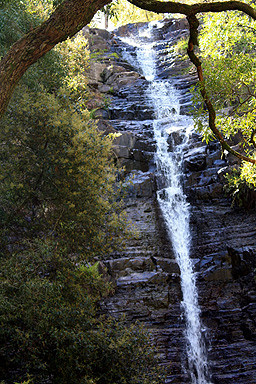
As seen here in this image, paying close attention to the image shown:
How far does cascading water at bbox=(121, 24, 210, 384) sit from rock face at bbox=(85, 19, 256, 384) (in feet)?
0.80

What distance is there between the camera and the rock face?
406 inches

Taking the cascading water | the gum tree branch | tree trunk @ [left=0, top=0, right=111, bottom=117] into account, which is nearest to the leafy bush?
the cascading water

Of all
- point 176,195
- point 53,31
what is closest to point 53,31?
point 53,31

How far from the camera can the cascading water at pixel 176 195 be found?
10633 millimetres

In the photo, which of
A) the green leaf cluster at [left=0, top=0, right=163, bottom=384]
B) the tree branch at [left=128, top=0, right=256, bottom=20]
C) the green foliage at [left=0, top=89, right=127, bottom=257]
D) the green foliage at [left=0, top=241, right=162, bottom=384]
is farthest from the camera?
the green foliage at [left=0, top=89, right=127, bottom=257]

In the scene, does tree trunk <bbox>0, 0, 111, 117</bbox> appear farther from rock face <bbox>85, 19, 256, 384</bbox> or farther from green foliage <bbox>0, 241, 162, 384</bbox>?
rock face <bbox>85, 19, 256, 384</bbox>

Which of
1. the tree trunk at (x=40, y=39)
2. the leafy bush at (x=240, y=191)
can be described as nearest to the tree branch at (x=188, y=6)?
the tree trunk at (x=40, y=39)

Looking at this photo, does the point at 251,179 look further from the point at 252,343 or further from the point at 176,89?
the point at 176,89

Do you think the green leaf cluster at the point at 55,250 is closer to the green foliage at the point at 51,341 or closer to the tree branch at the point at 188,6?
the green foliage at the point at 51,341

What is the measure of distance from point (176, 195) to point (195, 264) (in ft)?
12.7

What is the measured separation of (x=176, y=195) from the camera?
1614 centimetres

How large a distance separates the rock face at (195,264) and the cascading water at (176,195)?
0.24 m

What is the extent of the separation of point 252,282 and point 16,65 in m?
9.98

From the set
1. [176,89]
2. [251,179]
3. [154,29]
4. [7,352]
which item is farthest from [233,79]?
[154,29]
